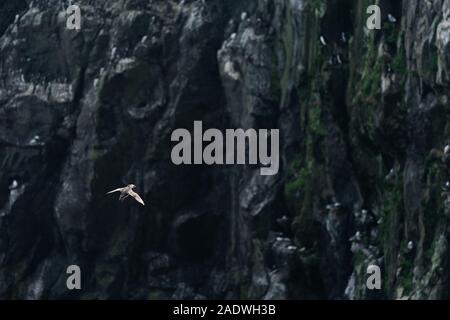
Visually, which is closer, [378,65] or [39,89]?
[378,65]

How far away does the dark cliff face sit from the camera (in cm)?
6500

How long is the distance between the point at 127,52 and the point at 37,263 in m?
8.02

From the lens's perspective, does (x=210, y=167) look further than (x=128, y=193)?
A: Yes

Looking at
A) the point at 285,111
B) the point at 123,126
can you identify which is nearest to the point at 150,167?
the point at 123,126

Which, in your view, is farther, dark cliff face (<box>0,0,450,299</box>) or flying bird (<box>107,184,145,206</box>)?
flying bird (<box>107,184,145,206</box>)

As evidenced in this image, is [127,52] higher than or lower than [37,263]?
higher

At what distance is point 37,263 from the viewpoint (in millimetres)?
77250

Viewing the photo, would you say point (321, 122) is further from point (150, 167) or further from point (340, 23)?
point (150, 167)

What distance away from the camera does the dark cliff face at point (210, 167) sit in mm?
65000

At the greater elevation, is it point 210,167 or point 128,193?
point 210,167

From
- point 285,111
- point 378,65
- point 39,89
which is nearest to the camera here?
point 378,65

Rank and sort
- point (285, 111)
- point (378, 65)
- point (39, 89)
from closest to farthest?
1. point (378, 65)
2. point (285, 111)
3. point (39, 89)

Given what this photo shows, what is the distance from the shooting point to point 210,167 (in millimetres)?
74688

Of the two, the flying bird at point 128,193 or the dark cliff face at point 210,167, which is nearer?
the dark cliff face at point 210,167
